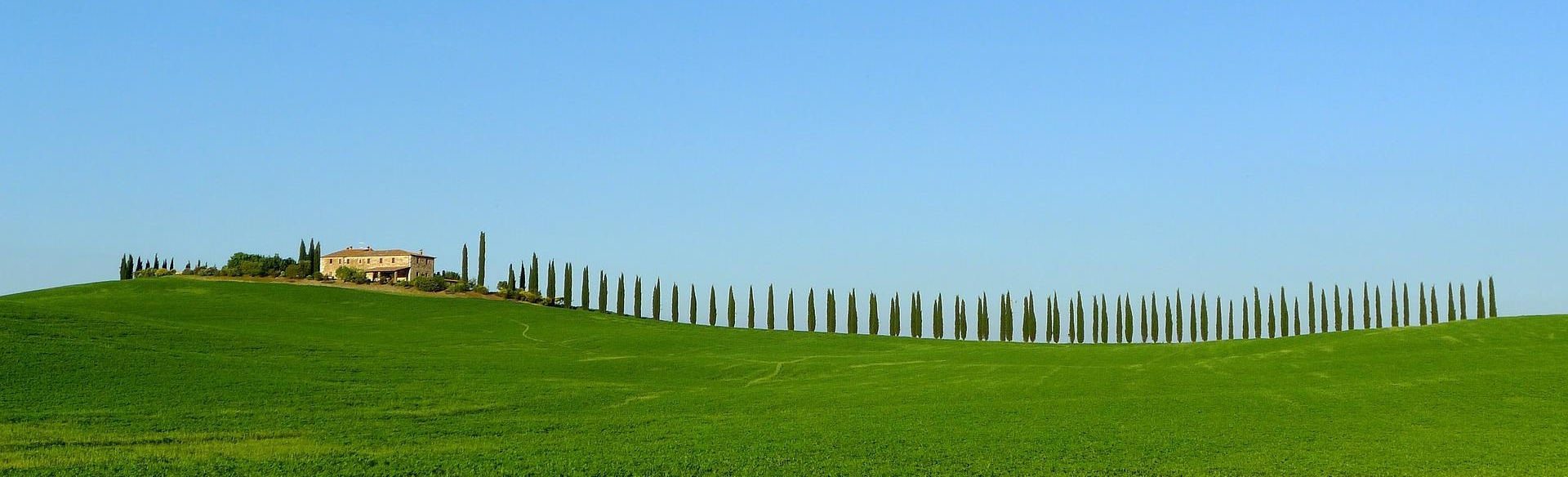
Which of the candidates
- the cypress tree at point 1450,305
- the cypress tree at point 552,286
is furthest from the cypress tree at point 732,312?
the cypress tree at point 1450,305

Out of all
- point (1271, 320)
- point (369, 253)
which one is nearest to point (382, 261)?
point (369, 253)

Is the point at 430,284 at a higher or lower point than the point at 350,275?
lower

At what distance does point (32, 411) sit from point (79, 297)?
199 ft

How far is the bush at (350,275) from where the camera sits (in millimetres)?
102000

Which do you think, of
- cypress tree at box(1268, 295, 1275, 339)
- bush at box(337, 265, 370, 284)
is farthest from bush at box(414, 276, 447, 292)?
cypress tree at box(1268, 295, 1275, 339)

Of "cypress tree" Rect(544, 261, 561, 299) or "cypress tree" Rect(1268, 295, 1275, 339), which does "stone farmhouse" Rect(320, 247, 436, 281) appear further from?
"cypress tree" Rect(1268, 295, 1275, 339)

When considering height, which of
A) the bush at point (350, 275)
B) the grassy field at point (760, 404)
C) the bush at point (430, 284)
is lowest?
the grassy field at point (760, 404)

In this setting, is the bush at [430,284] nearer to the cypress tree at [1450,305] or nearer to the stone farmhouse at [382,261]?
the stone farmhouse at [382,261]

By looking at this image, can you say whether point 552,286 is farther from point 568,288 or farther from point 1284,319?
point 1284,319

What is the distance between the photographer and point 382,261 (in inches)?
4717

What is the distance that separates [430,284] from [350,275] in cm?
956

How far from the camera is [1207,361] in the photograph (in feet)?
182

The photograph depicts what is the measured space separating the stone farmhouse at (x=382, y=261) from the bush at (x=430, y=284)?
17503 millimetres

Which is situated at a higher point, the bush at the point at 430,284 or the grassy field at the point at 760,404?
the bush at the point at 430,284
